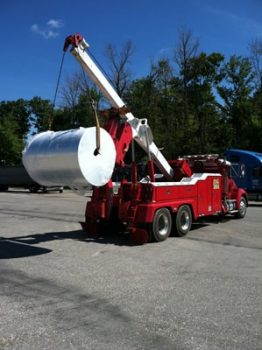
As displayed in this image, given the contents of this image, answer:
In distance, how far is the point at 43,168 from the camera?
1048 centimetres

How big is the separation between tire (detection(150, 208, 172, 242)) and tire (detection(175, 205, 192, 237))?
1.32ft

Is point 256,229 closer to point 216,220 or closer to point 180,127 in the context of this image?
point 216,220

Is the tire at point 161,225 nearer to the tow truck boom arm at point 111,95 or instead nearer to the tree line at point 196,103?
the tow truck boom arm at point 111,95

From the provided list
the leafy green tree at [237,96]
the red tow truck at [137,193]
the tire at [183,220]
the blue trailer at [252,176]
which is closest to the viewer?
the red tow truck at [137,193]

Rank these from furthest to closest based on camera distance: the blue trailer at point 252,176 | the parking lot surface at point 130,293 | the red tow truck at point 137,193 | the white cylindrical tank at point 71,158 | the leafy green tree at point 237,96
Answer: the leafy green tree at point 237,96 < the blue trailer at point 252,176 < the red tow truck at point 137,193 < the white cylindrical tank at point 71,158 < the parking lot surface at point 130,293

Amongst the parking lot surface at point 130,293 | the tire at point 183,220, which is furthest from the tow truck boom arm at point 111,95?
the parking lot surface at point 130,293

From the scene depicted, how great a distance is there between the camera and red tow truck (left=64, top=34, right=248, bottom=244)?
38.7 ft

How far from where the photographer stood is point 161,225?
40.4 feet

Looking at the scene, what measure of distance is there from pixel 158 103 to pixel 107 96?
39188mm

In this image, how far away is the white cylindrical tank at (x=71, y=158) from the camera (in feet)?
32.7

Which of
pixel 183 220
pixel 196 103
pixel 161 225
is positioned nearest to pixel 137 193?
pixel 161 225

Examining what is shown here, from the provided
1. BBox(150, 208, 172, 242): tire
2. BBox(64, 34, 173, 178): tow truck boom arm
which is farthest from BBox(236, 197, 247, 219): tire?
Result: BBox(150, 208, 172, 242): tire

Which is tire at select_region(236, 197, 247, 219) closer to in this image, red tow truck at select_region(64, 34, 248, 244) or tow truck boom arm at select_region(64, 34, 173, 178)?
red tow truck at select_region(64, 34, 248, 244)

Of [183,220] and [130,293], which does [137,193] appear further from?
[130,293]
